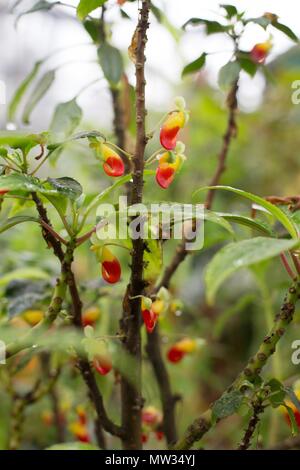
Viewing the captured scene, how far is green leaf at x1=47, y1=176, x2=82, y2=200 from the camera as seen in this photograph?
0.56 meters

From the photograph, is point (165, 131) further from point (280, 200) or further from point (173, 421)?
point (173, 421)

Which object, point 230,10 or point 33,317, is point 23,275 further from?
point 230,10

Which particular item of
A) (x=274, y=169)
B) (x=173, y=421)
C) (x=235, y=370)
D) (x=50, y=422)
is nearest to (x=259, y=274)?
(x=173, y=421)

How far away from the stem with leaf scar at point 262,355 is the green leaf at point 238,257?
6.1 inches

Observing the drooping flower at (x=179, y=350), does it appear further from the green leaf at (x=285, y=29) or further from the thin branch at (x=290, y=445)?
the green leaf at (x=285, y=29)

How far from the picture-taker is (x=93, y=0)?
620 mm

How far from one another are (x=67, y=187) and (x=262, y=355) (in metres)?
0.27

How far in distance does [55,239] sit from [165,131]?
17 cm

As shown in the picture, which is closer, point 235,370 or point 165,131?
point 165,131

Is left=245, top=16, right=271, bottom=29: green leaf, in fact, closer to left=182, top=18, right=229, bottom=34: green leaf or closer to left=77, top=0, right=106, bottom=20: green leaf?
left=182, top=18, right=229, bottom=34: green leaf

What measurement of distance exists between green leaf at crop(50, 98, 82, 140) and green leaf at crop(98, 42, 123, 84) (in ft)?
0.21

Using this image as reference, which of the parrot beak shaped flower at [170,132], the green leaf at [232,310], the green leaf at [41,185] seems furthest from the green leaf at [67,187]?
the green leaf at [232,310]

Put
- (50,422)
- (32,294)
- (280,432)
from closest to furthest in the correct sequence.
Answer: (32,294), (50,422), (280,432)
